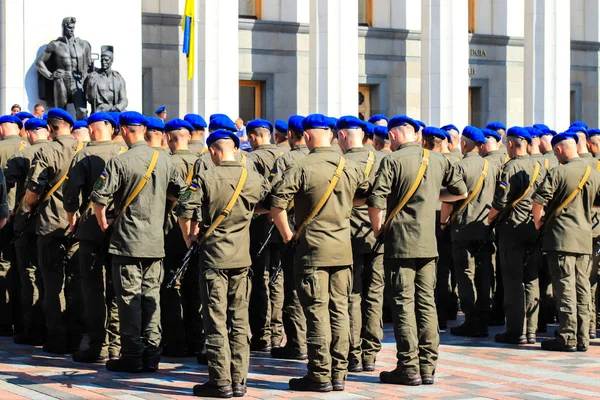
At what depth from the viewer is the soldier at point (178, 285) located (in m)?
10.8

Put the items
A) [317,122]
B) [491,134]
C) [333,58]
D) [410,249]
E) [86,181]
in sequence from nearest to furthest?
[317,122] < [410,249] < [86,181] < [491,134] < [333,58]

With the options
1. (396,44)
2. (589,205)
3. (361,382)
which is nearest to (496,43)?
(396,44)

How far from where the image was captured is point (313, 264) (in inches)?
368

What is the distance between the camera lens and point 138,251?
9.88 metres

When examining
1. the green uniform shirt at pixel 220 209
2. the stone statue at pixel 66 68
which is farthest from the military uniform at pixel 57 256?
the stone statue at pixel 66 68

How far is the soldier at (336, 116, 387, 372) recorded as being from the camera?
1016 centimetres

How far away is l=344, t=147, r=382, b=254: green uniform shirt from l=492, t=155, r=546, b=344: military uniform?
1959mm

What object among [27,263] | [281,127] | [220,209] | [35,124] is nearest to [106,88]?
[281,127]

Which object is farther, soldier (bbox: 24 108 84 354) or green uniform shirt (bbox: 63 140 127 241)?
soldier (bbox: 24 108 84 354)

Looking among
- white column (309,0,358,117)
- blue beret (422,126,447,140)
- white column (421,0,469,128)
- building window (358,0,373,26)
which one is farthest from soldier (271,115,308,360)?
building window (358,0,373,26)

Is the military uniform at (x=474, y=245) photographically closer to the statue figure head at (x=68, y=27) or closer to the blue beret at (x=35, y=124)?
the blue beret at (x=35, y=124)

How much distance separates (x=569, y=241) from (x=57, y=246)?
4.56 meters

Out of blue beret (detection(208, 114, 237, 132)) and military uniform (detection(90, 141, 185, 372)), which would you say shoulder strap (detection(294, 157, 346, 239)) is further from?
military uniform (detection(90, 141, 185, 372))

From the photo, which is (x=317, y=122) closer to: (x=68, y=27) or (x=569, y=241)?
(x=569, y=241)
